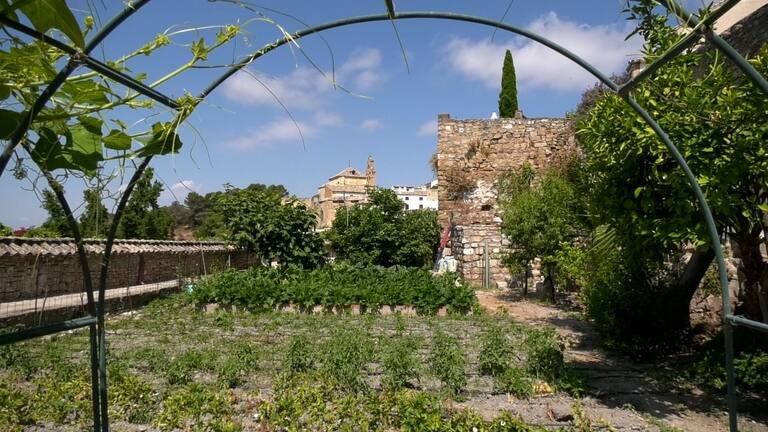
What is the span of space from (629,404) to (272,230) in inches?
435

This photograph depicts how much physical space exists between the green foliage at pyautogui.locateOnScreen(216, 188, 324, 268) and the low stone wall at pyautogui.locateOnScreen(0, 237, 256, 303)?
4.75 ft

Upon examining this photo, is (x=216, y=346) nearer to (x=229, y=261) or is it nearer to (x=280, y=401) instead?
(x=280, y=401)

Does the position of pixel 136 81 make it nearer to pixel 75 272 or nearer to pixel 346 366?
pixel 346 366

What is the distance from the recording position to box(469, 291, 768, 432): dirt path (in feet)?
12.7

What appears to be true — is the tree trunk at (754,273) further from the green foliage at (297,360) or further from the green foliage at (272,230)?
the green foliage at (272,230)

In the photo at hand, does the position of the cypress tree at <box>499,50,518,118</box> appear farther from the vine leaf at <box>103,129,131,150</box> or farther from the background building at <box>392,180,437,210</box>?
the background building at <box>392,180,437,210</box>

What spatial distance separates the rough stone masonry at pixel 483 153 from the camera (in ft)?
54.7

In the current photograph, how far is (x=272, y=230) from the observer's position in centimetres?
1406

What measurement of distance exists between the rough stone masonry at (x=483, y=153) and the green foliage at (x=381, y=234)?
44.7 inches

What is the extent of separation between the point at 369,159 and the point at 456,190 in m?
20.4

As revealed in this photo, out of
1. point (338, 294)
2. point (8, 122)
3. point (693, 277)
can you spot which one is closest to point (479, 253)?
point (338, 294)

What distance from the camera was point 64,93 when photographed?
1.32 m

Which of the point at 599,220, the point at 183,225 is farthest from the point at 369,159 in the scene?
the point at 599,220

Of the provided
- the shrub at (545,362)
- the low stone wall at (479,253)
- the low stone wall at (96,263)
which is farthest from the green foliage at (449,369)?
the low stone wall at (479,253)
